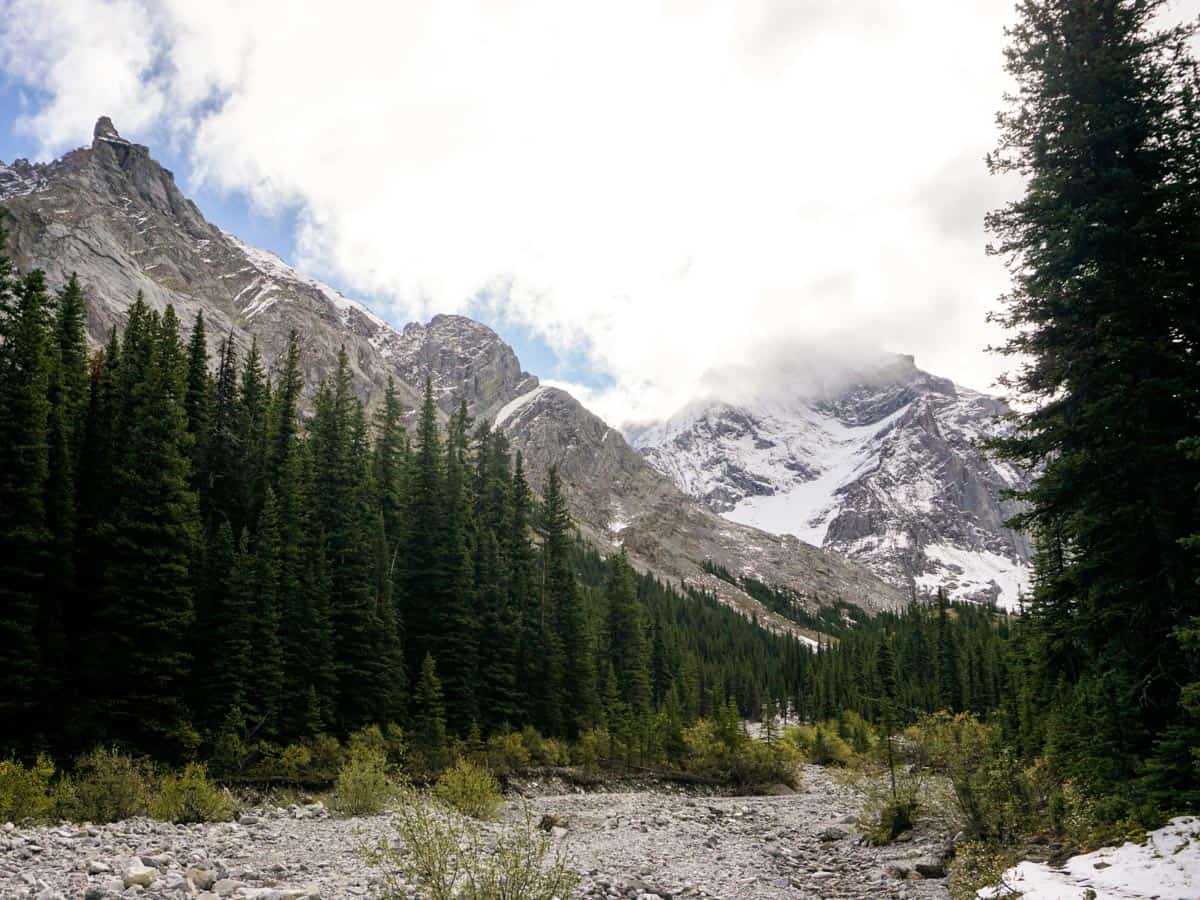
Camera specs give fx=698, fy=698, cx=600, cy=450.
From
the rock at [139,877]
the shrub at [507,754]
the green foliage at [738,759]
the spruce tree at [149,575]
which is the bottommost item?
the green foliage at [738,759]

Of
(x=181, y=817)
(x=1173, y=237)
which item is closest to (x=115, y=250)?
(x=181, y=817)

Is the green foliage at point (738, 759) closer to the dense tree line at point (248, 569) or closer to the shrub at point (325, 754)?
the dense tree line at point (248, 569)

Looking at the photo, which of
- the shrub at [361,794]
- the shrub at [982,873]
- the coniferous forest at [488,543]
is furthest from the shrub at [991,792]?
the shrub at [361,794]

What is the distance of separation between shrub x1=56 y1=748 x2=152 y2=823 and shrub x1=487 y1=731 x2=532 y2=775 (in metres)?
22.7

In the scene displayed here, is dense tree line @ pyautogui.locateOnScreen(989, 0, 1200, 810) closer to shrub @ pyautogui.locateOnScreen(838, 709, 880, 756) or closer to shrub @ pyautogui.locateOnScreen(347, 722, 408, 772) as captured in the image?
shrub @ pyautogui.locateOnScreen(347, 722, 408, 772)

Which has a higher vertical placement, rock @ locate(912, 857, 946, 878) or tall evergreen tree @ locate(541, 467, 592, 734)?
tall evergreen tree @ locate(541, 467, 592, 734)

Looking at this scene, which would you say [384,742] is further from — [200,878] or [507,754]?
[200,878]

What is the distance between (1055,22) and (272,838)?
91.8 ft

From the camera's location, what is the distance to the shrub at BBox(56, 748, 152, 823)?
1741 cm

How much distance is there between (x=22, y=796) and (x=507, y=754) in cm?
2842

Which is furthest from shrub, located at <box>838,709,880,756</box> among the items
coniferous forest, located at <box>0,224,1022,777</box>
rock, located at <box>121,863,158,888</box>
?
rock, located at <box>121,863,158,888</box>

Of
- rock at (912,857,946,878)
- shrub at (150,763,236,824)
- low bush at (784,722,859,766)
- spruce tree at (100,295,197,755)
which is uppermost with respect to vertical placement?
spruce tree at (100,295,197,755)

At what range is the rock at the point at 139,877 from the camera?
10.5 m

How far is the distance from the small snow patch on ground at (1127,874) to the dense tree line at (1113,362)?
1.42 m
